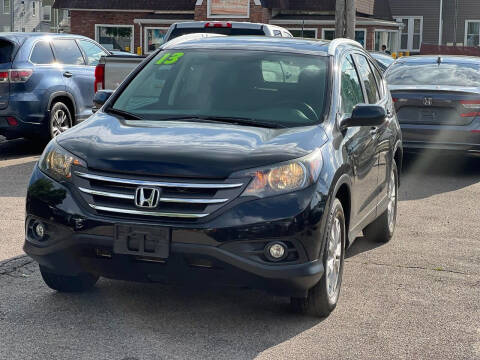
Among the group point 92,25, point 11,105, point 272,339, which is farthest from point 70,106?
point 92,25

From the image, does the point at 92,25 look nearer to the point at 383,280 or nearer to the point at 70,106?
the point at 70,106

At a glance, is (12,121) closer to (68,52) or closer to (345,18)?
(68,52)

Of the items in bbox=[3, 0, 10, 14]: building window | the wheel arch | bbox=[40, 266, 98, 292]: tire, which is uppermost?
bbox=[3, 0, 10, 14]: building window

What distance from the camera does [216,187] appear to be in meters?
4.86

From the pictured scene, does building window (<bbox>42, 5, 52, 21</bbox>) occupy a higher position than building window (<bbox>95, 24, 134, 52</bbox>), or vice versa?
building window (<bbox>42, 5, 52, 21</bbox>)

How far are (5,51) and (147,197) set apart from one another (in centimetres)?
879

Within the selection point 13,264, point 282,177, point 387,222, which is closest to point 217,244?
point 282,177

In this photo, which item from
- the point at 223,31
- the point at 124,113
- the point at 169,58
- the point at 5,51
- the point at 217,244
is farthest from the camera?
the point at 223,31

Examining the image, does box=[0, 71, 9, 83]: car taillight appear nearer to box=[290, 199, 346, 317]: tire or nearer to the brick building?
box=[290, 199, 346, 317]: tire

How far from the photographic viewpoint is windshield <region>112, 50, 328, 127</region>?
5.97 metres

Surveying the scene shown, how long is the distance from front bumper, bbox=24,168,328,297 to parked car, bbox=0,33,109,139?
314 inches

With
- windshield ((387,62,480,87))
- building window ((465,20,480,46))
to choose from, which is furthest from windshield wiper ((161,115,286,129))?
building window ((465,20,480,46))

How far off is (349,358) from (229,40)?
2873 millimetres

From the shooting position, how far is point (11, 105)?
12.7m
